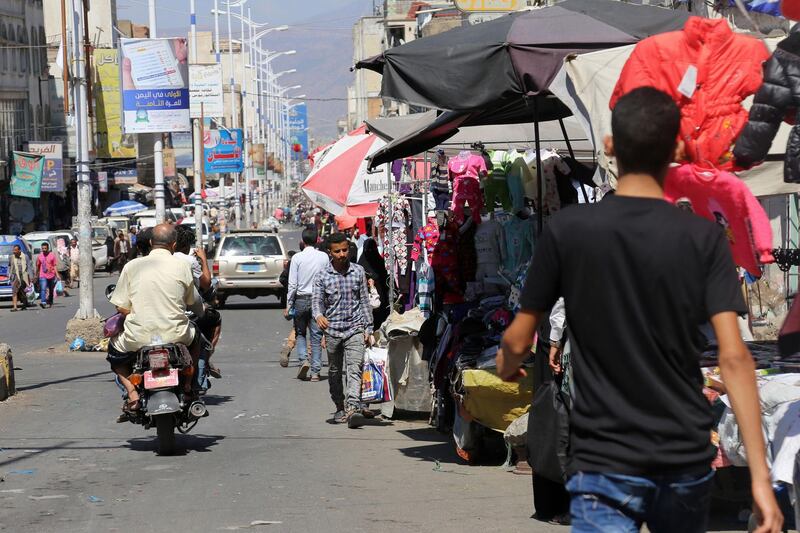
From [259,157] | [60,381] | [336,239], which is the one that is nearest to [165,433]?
[336,239]

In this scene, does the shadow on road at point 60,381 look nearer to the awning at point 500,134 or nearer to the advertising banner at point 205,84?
the awning at point 500,134

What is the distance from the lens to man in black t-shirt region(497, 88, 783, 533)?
140 inches

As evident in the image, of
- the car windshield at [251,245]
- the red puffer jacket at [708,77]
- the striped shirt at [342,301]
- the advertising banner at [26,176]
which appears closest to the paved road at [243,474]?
the striped shirt at [342,301]

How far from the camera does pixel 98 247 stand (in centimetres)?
5200

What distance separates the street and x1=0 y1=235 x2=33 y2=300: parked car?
21.6 meters

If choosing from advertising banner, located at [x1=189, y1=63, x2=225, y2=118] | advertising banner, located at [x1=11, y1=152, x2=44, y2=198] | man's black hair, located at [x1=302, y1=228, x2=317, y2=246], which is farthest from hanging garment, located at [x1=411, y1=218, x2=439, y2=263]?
advertising banner, located at [x1=11, y1=152, x2=44, y2=198]

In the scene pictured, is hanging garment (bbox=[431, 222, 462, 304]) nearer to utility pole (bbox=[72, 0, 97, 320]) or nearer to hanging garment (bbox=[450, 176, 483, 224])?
hanging garment (bbox=[450, 176, 483, 224])

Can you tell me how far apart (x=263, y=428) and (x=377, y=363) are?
145cm

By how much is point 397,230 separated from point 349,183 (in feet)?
9.12

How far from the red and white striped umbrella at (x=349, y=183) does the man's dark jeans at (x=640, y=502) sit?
1459cm

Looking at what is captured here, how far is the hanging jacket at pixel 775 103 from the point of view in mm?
6273

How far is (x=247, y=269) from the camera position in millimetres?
31625

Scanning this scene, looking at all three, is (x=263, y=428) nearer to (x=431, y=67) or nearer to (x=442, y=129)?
(x=442, y=129)

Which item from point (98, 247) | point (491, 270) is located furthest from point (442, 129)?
point (98, 247)
